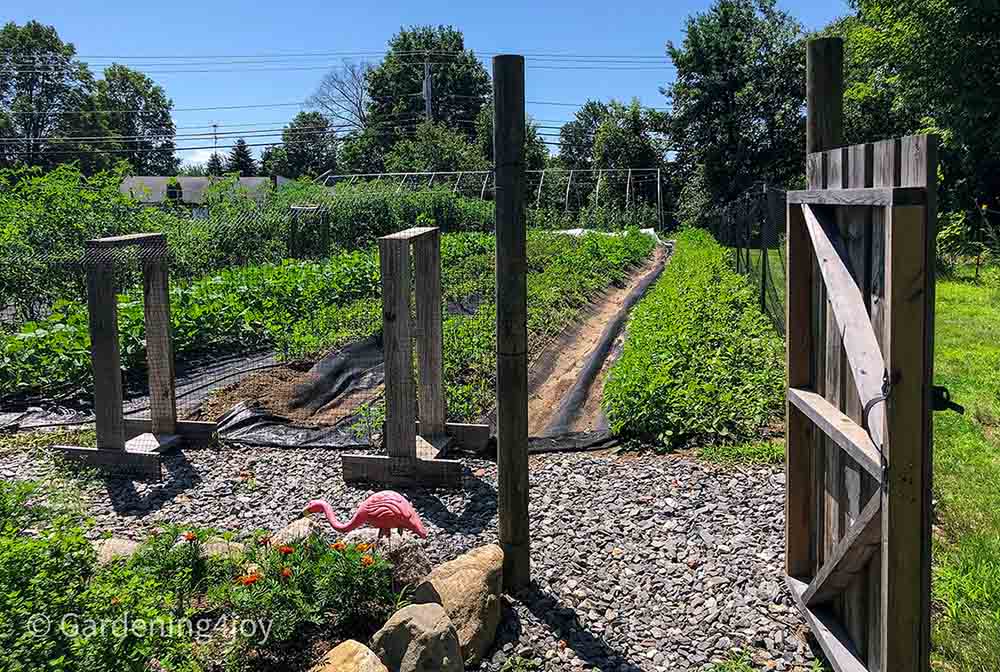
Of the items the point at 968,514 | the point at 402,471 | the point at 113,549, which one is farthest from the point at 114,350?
the point at 968,514

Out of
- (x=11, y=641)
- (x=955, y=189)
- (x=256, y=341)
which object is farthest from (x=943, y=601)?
(x=955, y=189)

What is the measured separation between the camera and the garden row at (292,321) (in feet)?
27.1

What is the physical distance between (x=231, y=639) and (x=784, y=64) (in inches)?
1566

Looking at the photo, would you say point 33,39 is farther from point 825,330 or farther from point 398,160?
point 825,330

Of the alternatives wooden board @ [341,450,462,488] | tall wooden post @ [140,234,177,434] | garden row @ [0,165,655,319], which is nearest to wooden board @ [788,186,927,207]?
wooden board @ [341,450,462,488]

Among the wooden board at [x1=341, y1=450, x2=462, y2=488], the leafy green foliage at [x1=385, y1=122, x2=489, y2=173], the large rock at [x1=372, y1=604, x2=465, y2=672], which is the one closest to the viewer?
the large rock at [x1=372, y1=604, x2=465, y2=672]

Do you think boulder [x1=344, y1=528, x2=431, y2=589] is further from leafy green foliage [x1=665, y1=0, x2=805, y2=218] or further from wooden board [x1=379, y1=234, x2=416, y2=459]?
leafy green foliage [x1=665, y1=0, x2=805, y2=218]

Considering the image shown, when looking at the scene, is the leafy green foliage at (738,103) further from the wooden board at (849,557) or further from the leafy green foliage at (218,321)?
the wooden board at (849,557)

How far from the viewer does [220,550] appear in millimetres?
3893

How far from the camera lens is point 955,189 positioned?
22.3 meters

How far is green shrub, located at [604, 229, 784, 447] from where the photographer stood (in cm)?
643

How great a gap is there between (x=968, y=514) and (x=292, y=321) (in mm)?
8604

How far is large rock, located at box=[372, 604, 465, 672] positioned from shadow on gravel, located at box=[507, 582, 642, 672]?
646mm

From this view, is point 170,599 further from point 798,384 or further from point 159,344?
point 159,344
